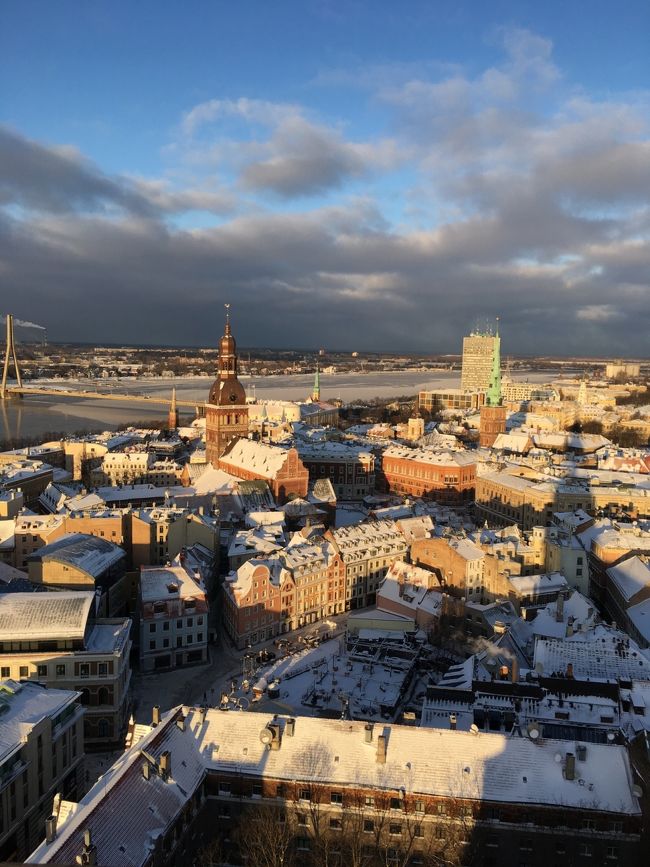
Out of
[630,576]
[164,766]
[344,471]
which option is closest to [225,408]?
[344,471]

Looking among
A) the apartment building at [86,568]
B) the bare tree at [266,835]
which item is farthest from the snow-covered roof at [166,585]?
the bare tree at [266,835]

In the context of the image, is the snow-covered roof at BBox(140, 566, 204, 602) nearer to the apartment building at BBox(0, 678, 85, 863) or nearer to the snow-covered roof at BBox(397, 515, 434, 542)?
the apartment building at BBox(0, 678, 85, 863)

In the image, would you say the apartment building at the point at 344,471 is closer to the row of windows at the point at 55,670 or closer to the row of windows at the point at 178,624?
the row of windows at the point at 178,624

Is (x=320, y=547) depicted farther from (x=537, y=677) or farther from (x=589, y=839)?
(x=589, y=839)

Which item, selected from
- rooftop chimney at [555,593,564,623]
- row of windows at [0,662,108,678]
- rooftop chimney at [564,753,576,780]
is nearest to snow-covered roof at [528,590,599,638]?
rooftop chimney at [555,593,564,623]

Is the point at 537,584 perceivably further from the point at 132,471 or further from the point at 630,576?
the point at 132,471

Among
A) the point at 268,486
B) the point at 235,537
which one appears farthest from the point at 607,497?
the point at 235,537

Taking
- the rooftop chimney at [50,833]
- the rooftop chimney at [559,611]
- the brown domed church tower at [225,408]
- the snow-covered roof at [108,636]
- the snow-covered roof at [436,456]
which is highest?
the brown domed church tower at [225,408]
